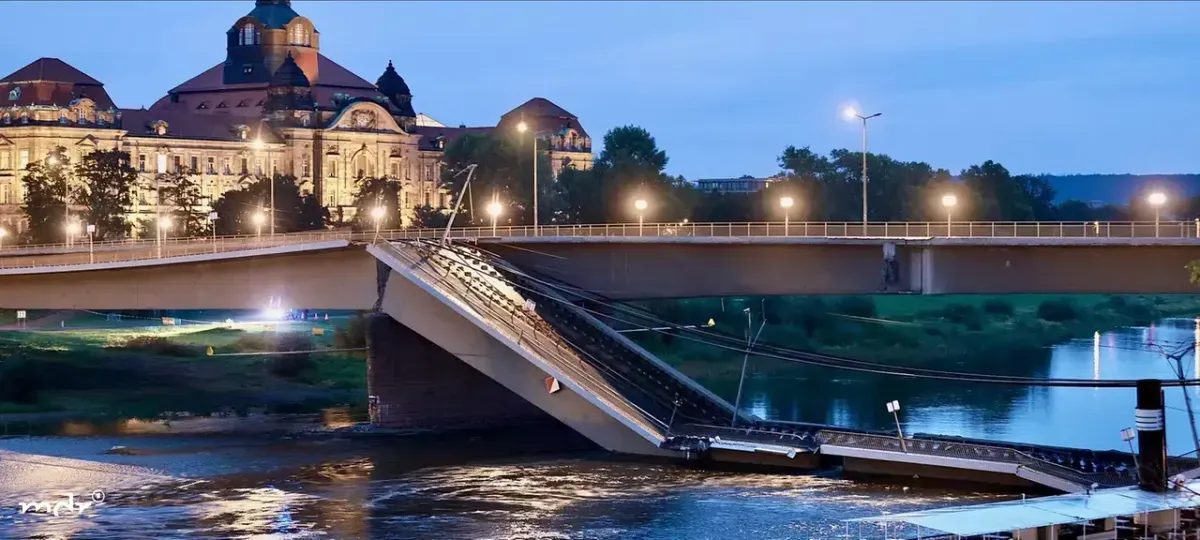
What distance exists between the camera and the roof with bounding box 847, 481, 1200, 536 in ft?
148

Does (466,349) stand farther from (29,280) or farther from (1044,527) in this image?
(1044,527)

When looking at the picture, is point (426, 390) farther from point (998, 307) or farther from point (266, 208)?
point (266, 208)

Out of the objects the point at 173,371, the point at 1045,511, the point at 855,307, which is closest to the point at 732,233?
the point at 1045,511

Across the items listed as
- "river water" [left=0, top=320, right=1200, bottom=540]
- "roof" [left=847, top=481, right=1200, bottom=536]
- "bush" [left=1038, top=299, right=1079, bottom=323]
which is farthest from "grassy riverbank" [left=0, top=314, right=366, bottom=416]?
"bush" [left=1038, top=299, right=1079, bottom=323]

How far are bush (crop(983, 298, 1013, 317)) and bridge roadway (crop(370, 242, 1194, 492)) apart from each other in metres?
78.2

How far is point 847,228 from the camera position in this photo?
75.1 metres

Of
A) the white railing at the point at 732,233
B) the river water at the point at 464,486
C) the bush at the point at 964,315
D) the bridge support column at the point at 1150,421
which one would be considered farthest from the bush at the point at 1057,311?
the bridge support column at the point at 1150,421

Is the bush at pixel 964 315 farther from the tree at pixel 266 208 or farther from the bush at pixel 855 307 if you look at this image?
the tree at pixel 266 208

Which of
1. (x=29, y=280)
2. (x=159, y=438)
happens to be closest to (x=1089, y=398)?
(x=159, y=438)

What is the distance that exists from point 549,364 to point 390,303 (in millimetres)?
10280

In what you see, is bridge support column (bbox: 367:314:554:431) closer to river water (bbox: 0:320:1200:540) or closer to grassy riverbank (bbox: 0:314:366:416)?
river water (bbox: 0:320:1200:540)

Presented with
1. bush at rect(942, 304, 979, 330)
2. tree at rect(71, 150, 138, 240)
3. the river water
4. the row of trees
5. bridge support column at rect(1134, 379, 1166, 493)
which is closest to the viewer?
bridge support column at rect(1134, 379, 1166, 493)

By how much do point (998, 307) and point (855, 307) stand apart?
1439 centimetres

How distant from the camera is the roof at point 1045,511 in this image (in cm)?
4519
